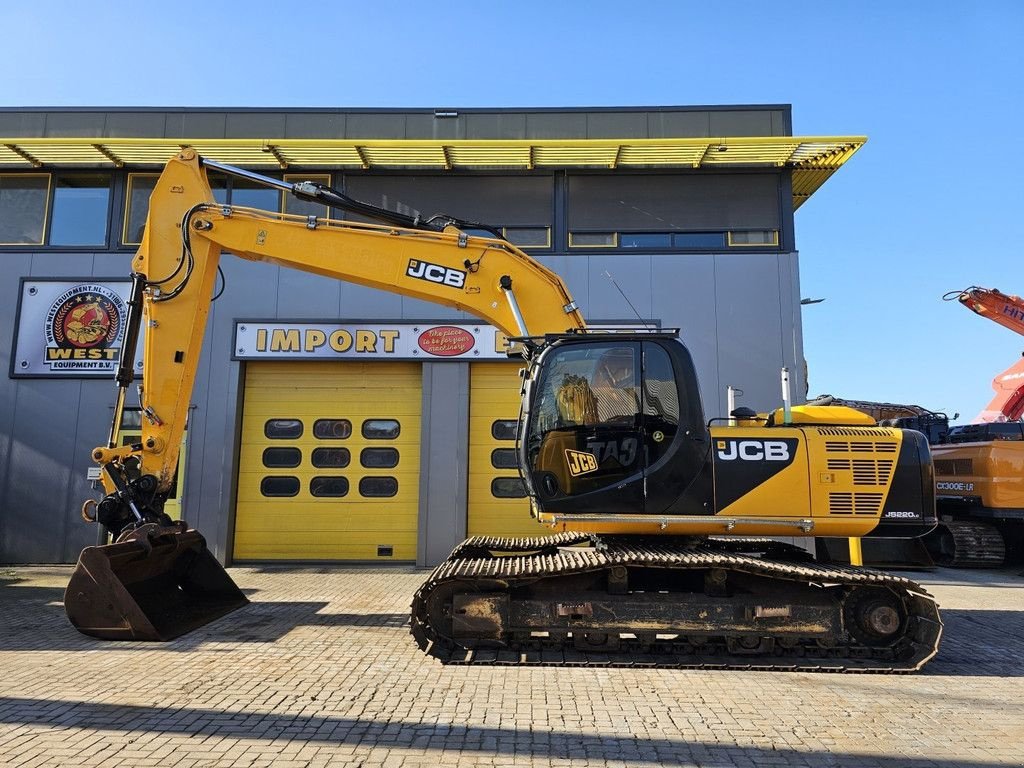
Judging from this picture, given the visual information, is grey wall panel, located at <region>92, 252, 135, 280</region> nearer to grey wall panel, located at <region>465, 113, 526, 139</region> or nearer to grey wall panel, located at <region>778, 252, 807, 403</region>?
grey wall panel, located at <region>465, 113, 526, 139</region>

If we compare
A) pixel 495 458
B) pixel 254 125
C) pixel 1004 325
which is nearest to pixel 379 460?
pixel 495 458

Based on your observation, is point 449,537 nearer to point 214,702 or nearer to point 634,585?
point 634,585

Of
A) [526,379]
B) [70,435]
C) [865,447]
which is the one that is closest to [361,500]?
[70,435]

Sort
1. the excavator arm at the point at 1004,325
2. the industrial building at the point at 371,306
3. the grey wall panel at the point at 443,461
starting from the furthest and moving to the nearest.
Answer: the excavator arm at the point at 1004,325
the industrial building at the point at 371,306
the grey wall panel at the point at 443,461

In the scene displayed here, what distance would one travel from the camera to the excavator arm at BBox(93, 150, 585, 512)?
6.80 meters

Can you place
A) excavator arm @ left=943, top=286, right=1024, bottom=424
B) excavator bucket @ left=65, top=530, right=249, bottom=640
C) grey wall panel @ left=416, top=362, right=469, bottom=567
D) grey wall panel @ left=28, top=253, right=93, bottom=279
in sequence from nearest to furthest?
excavator bucket @ left=65, top=530, right=249, bottom=640, grey wall panel @ left=416, top=362, right=469, bottom=567, grey wall panel @ left=28, top=253, right=93, bottom=279, excavator arm @ left=943, top=286, right=1024, bottom=424

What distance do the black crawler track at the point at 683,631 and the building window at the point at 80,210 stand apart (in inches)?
405

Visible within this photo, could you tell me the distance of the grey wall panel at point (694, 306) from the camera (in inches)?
455

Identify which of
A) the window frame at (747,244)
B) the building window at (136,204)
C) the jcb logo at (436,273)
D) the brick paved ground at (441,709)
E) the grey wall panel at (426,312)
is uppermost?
the building window at (136,204)

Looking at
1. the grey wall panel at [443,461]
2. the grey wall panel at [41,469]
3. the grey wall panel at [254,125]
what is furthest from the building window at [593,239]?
the grey wall panel at [41,469]

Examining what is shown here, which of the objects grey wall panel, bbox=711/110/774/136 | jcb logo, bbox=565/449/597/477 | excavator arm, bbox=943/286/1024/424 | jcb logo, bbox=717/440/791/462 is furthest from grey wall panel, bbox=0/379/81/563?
excavator arm, bbox=943/286/1024/424

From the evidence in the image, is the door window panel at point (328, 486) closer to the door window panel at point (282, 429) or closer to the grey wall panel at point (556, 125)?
the door window panel at point (282, 429)

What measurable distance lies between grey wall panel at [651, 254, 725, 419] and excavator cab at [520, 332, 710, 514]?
19.3 ft

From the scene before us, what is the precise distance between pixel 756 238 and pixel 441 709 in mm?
10118
